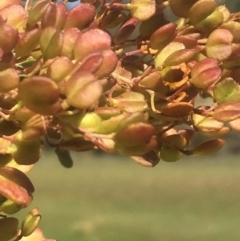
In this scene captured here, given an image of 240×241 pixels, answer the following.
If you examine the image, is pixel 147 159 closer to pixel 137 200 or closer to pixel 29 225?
pixel 29 225

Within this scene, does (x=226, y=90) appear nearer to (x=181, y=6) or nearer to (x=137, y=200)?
(x=181, y=6)

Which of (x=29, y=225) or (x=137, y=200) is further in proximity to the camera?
(x=137, y=200)

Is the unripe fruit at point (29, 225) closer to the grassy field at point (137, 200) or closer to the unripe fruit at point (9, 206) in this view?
the unripe fruit at point (9, 206)

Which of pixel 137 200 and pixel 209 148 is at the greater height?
pixel 209 148

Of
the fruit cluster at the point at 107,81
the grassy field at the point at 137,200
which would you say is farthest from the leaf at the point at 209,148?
the grassy field at the point at 137,200

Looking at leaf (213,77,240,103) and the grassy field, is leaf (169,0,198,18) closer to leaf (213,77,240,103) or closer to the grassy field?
leaf (213,77,240,103)

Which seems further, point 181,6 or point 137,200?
point 137,200

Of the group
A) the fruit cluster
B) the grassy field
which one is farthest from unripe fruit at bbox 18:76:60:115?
the grassy field

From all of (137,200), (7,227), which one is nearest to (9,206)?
(7,227)
